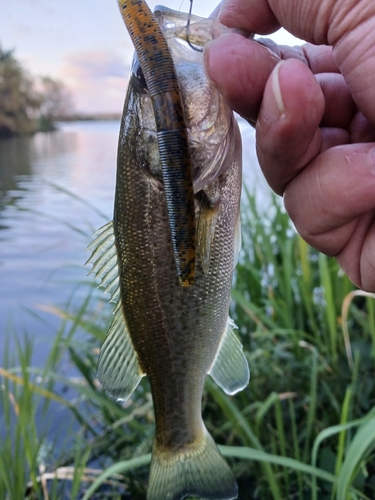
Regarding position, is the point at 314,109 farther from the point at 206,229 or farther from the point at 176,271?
the point at 176,271

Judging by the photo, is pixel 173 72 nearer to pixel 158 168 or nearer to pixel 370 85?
pixel 158 168

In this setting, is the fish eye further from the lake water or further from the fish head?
the lake water

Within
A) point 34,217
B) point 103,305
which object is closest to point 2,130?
point 34,217

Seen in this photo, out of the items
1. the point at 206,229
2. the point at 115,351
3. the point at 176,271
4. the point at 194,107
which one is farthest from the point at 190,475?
the point at 194,107

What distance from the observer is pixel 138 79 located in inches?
53.9

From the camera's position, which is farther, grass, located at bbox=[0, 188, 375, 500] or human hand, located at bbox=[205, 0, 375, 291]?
grass, located at bbox=[0, 188, 375, 500]

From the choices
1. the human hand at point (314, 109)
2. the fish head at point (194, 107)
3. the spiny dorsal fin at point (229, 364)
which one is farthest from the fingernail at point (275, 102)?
the spiny dorsal fin at point (229, 364)

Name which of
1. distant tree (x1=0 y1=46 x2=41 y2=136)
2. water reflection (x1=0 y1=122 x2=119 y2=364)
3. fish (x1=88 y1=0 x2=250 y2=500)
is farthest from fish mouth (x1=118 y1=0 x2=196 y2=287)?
distant tree (x1=0 y1=46 x2=41 y2=136)

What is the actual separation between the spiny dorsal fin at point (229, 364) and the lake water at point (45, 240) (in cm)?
80

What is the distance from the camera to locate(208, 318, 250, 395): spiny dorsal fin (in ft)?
5.76

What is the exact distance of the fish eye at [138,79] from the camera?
1.36 meters

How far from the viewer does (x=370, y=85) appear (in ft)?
4.38

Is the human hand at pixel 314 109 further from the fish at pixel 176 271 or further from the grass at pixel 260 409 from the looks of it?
the grass at pixel 260 409

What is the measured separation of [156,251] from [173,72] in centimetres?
56
